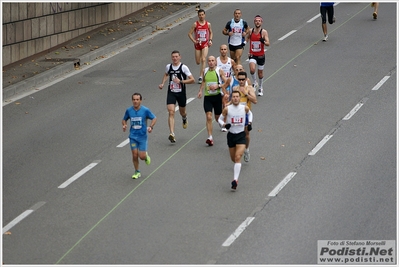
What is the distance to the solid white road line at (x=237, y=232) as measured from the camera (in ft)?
45.4

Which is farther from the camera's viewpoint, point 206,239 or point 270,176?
point 270,176

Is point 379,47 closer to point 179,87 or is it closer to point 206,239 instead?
point 179,87

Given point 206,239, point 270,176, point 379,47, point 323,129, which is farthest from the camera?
point 379,47

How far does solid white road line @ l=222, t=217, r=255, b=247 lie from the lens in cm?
1384

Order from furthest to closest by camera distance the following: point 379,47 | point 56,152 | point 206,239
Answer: point 379,47 < point 56,152 < point 206,239

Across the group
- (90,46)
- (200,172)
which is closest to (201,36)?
(90,46)

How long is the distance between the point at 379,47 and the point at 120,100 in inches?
354

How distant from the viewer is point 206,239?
45.8 feet

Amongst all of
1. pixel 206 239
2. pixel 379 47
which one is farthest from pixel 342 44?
pixel 206 239

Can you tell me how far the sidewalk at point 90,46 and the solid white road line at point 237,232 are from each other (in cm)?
1026

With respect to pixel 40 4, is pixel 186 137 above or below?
below

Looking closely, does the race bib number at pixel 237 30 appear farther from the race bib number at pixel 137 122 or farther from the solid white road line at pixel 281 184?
the race bib number at pixel 137 122

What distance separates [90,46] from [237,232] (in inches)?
577

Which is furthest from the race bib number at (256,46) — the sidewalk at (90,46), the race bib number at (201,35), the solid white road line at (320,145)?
the sidewalk at (90,46)
